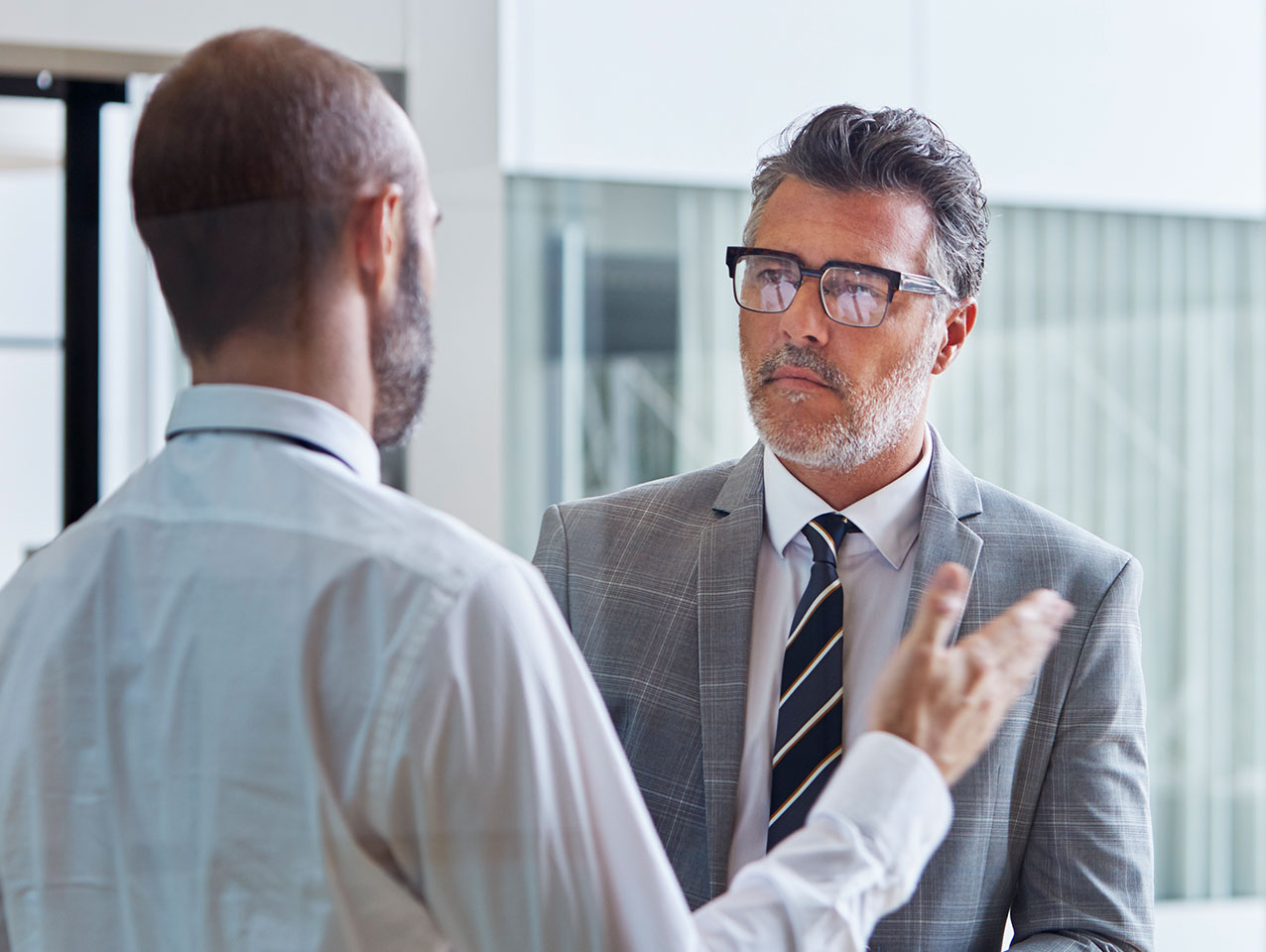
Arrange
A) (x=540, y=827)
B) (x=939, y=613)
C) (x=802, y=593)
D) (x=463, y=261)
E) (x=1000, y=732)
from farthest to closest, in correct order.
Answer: (x=463, y=261)
(x=802, y=593)
(x=1000, y=732)
(x=939, y=613)
(x=540, y=827)

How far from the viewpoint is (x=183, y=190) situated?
0.64 m

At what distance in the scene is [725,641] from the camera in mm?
951

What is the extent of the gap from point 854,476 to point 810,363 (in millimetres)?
110

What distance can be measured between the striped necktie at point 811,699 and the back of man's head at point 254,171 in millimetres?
483

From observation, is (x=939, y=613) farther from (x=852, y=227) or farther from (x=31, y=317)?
(x=31, y=317)

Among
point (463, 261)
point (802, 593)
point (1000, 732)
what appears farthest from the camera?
point (463, 261)

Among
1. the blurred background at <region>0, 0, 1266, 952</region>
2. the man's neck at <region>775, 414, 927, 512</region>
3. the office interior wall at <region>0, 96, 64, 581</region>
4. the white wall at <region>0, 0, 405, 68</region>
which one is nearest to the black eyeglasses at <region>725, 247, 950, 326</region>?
the man's neck at <region>775, 414, 927, 512</region>

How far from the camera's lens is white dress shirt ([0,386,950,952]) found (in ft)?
1.93

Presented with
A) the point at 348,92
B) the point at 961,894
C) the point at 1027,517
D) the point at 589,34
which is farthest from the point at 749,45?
the point at 961,894

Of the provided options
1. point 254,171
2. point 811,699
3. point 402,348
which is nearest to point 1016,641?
point 811,699

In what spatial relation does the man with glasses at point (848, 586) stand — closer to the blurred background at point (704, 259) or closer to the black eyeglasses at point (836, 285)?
the black eyeglasses at point (836, 285)

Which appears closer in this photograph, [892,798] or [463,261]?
[892,798]

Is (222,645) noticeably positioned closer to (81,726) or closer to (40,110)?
(81,726)

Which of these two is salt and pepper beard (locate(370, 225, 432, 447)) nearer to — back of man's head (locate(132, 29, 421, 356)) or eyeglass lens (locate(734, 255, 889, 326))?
back of man's head (locate(132, 29, 421, 356))
